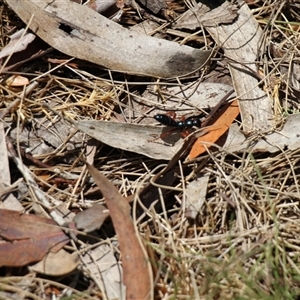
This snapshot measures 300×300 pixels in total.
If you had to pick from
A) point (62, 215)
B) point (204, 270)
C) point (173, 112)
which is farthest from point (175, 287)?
point (173, 112)

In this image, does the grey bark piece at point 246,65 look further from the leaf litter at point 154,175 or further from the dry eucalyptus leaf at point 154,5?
the dry eucalyptus leaf at point 154,5

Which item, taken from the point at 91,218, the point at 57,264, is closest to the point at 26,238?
the point at 57,264

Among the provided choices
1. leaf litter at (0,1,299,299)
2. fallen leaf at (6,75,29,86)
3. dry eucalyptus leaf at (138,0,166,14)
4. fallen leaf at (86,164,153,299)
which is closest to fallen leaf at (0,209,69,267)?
leaf litter at (0,1,299,299)

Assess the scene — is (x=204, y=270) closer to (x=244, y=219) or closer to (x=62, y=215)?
(x=244, y=219)

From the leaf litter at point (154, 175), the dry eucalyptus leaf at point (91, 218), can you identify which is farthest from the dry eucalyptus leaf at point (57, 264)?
the dry eucalyptus leaf at point (91, 218)

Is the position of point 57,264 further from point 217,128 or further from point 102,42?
point 102,42

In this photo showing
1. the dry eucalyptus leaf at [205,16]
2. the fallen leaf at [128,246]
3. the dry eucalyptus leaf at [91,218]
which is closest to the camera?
the fallen leaf at [128,246]
